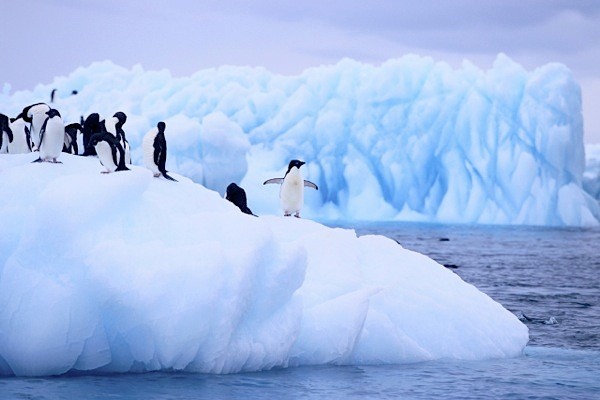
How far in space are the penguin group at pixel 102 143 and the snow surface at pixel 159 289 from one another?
274 millimetres

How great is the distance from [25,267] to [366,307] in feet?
9.12

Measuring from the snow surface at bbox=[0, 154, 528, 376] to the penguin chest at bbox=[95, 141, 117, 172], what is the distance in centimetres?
14

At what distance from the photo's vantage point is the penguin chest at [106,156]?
8500 mm

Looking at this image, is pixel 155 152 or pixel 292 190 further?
pixel 292 190

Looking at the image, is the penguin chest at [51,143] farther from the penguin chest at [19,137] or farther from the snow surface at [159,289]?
the penguin chest at [19,137]

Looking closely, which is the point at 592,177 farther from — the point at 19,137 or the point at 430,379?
the point at 430,379

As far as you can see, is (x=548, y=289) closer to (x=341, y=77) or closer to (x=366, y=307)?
(x=366, y=307)

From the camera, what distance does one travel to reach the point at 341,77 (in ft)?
136

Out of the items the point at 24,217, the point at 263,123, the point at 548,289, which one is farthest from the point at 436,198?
the point at 24,217

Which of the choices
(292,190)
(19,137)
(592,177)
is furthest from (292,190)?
(592,177)

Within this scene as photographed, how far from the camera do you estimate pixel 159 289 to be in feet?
22.6

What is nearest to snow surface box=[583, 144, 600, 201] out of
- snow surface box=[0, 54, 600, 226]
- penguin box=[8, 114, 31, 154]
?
snow surface box=[0, 54, 600, 226]

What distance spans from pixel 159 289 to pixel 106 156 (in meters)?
2.11

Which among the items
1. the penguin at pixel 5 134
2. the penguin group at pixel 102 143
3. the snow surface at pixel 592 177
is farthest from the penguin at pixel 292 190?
the snow surface at pixel 592 177
